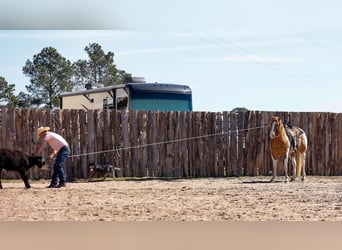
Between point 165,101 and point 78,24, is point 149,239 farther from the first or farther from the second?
point 165,101

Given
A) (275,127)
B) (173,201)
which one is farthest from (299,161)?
(173,201)

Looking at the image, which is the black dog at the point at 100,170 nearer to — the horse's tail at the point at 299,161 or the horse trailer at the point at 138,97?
the horse trailer at the point at 138,97

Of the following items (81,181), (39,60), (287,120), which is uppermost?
(39,60)

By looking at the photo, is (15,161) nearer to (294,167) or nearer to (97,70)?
(97,70)

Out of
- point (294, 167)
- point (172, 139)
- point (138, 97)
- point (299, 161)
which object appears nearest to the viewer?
point (294, 167)

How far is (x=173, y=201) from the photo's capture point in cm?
1018

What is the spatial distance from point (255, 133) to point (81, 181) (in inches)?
164

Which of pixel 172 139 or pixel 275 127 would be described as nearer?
pixel 275 127

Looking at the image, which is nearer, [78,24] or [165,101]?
[78,24]

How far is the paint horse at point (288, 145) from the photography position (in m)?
13.9

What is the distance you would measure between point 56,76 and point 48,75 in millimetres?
691

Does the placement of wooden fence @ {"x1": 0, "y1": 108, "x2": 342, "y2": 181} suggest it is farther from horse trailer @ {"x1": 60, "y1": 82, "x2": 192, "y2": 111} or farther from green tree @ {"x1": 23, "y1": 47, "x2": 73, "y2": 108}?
horse trailer @ {"x1": 60, "y1": 82, "x2": 192, "y2": 111}

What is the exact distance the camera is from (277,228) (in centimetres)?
827

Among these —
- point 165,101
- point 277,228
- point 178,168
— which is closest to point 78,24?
point 277,228
